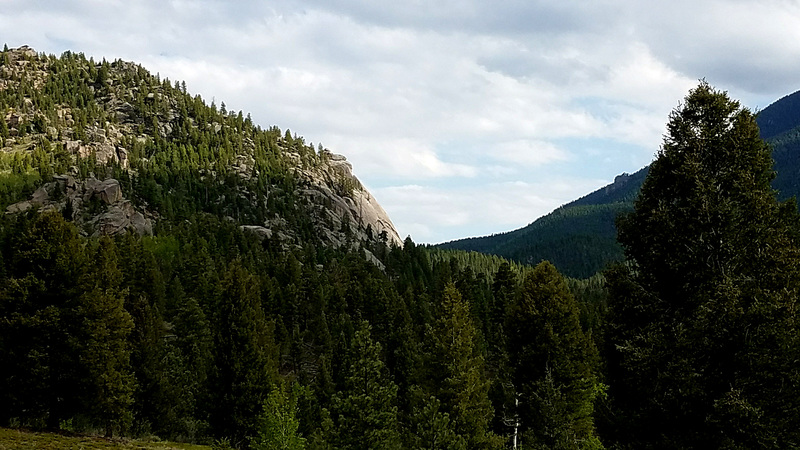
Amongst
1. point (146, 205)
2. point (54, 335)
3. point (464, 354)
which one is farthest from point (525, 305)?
point (146, 205)

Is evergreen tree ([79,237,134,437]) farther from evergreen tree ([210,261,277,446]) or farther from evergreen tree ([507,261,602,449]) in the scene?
evergreen tree ([507,261,602,449])

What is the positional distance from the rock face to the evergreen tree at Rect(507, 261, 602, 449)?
152343mm

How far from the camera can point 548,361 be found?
32.0 metres

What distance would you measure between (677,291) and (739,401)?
12.1 feet

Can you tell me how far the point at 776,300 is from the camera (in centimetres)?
1391

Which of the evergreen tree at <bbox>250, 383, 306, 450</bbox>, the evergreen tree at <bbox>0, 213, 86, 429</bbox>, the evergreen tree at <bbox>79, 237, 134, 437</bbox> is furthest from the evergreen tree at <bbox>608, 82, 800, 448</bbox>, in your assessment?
the evergreen tree at <bbox>0, 213, 86, 429</bbox>

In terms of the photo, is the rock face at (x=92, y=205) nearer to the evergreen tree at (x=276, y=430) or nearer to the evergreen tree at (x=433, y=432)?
the evergreen tree at (x=276, y=430)

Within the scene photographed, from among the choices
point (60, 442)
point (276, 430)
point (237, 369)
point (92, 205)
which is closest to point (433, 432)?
point (276, 430)

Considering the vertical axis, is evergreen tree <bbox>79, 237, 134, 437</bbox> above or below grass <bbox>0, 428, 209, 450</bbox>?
above

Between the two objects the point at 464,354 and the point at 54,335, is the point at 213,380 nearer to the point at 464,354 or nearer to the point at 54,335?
the point at 54,335

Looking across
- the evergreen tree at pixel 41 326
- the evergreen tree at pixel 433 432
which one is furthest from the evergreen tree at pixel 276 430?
the evergreen tree at pixel 41 326

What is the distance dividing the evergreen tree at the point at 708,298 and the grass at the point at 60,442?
28168mm

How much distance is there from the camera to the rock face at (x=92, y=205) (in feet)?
537

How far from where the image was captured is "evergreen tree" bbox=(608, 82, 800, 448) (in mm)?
14023
